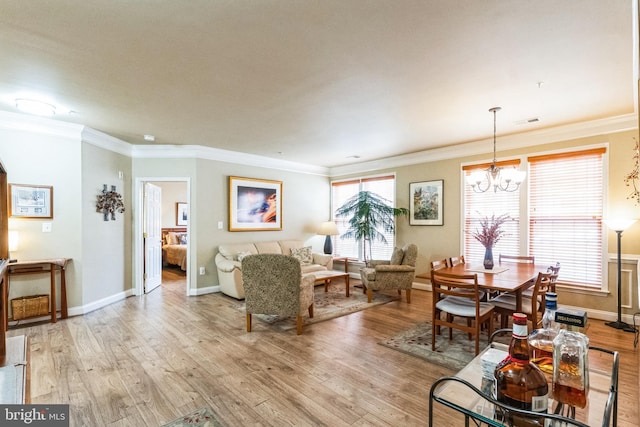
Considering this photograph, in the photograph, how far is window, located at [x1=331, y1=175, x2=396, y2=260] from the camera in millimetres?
6293

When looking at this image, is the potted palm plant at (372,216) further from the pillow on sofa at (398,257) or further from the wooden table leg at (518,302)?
the wooden table leg at (518,302)

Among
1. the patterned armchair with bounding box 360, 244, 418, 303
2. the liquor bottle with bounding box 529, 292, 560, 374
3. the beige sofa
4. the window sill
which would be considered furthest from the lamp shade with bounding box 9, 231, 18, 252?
the window sill

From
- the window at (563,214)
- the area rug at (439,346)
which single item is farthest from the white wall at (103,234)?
the window at (563,214)

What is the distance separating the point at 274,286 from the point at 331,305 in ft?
5.02

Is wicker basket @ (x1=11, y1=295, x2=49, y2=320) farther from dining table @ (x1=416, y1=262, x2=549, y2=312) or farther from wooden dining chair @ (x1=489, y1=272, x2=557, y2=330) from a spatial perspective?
wooden dining chair @ (x1=489, y1=272, x2=557, y2=330)

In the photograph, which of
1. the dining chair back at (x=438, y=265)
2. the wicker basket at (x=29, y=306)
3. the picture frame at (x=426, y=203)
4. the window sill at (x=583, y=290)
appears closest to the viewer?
the dining chair back at (x=438, y=265)

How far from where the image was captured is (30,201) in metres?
3.81

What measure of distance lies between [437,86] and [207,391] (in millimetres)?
3310

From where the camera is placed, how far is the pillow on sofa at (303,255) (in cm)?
604

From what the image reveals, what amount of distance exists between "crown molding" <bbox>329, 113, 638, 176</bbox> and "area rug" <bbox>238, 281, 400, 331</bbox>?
260cm

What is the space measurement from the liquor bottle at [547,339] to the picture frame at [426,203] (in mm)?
4399

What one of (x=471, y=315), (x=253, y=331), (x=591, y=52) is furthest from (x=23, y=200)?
(x=591, y=52)

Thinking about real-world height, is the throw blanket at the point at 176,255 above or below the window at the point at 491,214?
below

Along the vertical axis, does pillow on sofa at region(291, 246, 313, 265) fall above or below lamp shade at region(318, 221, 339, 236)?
below
